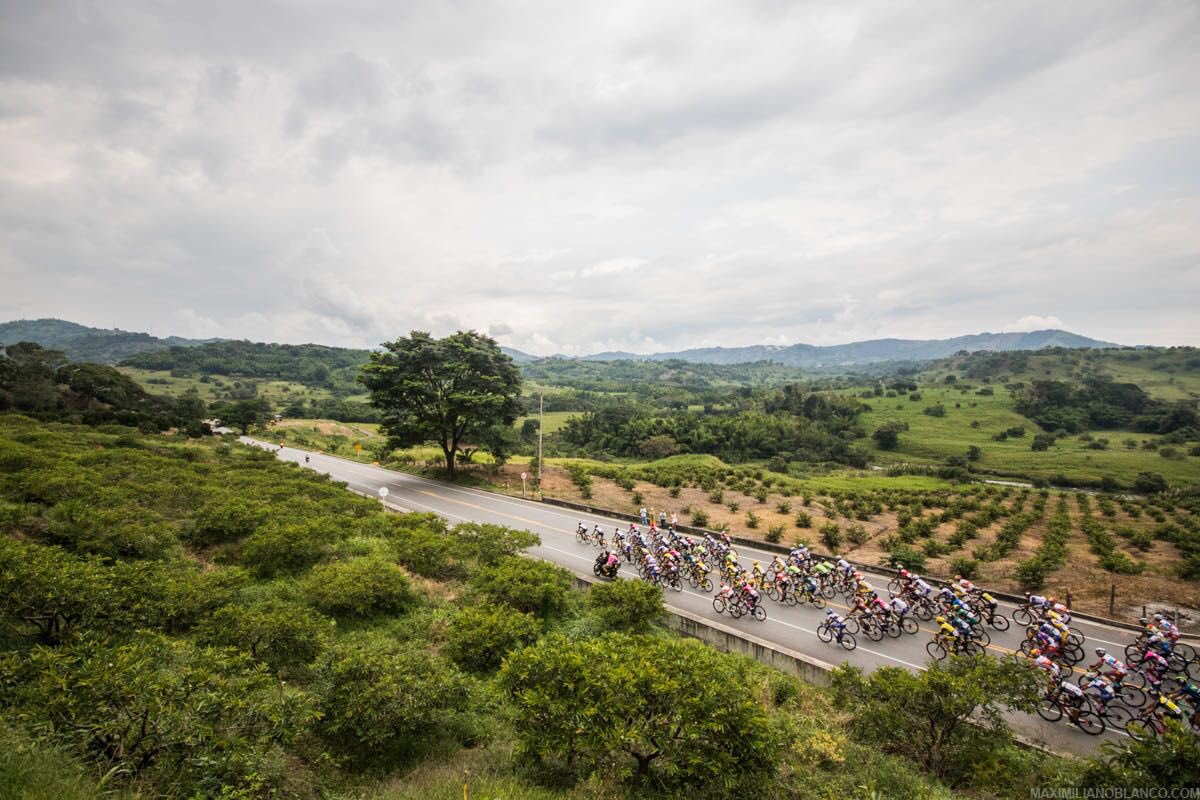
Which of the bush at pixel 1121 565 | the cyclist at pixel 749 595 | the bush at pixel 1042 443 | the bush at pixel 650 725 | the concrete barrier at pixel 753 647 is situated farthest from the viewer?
the bush at pixel 1042 443

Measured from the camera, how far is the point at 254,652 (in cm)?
762

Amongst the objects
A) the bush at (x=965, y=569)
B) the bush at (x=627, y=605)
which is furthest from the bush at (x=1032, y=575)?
the bush at (x=627, y=605)

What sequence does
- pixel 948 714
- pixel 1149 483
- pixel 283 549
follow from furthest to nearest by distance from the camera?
pixel 1149 483 → pixel 283 549 → pixel 948 714

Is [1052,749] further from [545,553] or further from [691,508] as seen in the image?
[691,508]

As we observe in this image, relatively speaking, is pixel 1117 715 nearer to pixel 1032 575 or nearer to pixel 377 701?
pixel 1032 575

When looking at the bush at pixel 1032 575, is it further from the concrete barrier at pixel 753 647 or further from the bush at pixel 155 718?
the bush at pixel 155 718

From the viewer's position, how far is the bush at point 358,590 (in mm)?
10680

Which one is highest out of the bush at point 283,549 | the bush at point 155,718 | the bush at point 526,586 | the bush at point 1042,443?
the bush at point 155,718

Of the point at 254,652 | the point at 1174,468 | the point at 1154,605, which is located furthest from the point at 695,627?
the point at 1174,468

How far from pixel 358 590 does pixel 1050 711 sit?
15287 mm

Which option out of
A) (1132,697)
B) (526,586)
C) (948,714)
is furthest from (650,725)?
(1132,697)

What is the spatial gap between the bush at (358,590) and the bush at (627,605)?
4.81 metres

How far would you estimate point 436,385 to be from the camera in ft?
110

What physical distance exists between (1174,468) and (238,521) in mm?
97108
